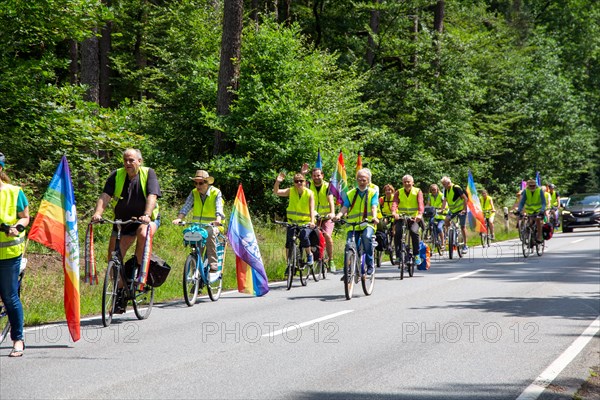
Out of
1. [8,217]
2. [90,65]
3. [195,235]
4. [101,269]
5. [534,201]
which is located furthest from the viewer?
[90,65]

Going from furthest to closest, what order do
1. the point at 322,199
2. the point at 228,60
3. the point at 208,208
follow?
the point at 228,60, the point at 322,199, the point at 208,208

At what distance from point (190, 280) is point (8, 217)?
15.5 feet

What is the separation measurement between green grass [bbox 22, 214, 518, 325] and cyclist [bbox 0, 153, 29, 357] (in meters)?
2.54

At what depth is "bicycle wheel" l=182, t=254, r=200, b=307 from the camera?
1205 centimetres

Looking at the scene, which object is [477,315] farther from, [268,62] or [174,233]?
[268,62]

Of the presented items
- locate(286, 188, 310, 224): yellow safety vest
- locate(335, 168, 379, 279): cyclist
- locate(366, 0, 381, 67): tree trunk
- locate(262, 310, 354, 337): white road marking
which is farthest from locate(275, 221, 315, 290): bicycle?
locate(366, 0, 381, 67): tree trunk

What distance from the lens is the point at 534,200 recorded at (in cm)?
2245

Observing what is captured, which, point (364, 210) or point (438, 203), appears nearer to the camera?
point (364, 210)

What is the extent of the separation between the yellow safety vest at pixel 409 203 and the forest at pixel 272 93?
4932 mm

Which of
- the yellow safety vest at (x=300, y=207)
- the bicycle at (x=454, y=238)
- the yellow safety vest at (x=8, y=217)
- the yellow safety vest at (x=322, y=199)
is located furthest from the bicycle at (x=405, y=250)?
the yellow safety vest at (x=8, y=217)

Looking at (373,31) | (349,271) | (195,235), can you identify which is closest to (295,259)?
(349,271)

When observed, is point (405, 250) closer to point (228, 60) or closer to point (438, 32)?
point (228, 60)

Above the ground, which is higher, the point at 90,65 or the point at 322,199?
the point at 90,65

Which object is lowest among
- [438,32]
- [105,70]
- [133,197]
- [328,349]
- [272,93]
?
[328,349]
